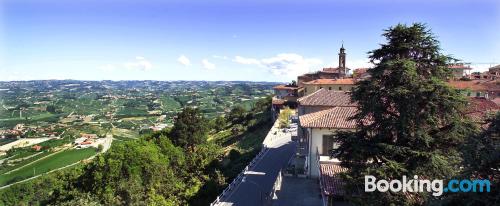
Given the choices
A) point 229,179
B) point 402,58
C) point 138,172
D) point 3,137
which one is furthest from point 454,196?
point 3,137

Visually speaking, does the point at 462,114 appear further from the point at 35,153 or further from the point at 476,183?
the point at 35,153

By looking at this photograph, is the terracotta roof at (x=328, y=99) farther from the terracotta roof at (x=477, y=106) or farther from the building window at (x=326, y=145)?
the terracotta roof at (x=477, y=106)

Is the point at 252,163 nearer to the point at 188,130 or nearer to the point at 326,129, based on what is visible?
the point at 326,129

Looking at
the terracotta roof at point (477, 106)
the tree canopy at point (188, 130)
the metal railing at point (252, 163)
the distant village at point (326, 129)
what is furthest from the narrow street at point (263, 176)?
the terracotta roof at point (477, 106)

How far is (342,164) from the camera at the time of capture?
15727 mm

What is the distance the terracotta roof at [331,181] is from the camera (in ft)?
55.7

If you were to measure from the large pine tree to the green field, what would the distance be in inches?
3819

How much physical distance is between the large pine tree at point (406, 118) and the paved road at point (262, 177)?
33.4 feet

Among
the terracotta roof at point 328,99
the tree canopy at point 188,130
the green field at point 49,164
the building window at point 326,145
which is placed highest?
the terracotta roof at point 328,99

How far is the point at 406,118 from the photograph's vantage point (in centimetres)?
1427

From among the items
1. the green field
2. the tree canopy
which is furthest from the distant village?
the green field

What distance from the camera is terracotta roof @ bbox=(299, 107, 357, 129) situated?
2344 centimetres

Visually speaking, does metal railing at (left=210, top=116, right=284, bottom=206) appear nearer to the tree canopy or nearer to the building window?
the building window

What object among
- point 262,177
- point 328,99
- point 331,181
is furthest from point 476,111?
point 262,177
